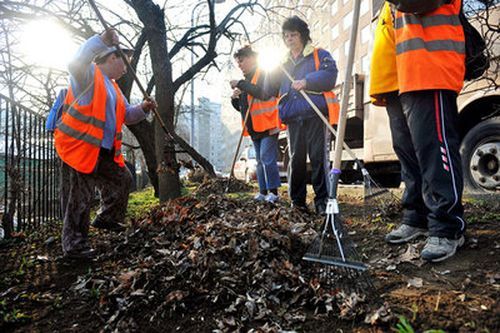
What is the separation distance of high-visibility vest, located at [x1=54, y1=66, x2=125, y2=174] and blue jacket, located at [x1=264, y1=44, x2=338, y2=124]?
6.59 ft

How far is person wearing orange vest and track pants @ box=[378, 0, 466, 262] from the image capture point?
6.84ft

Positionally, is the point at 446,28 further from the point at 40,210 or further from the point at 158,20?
the point at 40,210

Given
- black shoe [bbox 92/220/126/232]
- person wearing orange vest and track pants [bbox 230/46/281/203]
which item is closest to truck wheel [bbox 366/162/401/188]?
person wearing orange vest and track pants [bbox 230/46/281/203]

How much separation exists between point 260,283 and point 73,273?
1.60 meters

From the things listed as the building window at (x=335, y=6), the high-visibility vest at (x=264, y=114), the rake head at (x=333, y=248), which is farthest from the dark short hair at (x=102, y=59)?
the building window at (x=335, y=6)

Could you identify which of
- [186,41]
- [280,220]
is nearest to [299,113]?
[280,220]

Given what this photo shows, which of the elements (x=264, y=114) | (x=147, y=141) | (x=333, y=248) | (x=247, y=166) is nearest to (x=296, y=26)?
(x=264, y=114)

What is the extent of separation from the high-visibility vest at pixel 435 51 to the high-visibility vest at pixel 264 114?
96.5 inches

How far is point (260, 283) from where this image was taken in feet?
6.75

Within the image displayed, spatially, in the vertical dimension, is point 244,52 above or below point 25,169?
above

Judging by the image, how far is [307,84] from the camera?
11.7 feet

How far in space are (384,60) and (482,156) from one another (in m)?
1.95

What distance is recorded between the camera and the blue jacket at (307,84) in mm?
3594

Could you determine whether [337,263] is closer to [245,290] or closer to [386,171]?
[245,290]
